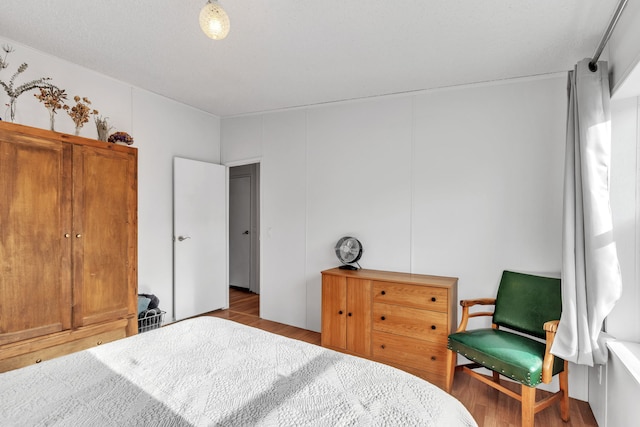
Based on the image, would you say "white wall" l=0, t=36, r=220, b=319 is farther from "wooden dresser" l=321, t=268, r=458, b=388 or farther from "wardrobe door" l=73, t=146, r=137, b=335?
"wooden dresser" l=321, t=268, r=458, b=388

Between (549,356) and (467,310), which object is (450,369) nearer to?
(467,310)

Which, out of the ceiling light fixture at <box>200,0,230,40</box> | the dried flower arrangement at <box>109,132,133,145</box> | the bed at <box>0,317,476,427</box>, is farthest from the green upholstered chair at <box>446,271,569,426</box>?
the dried flower arrangement at <box>109,132,133,145</box>

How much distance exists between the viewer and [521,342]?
2230 millimetres

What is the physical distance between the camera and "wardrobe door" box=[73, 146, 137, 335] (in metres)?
2.44

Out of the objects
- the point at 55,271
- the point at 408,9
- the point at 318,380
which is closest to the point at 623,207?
the point at 408,9

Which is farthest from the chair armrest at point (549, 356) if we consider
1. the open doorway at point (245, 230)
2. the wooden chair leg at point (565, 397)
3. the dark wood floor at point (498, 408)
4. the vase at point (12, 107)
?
the open doorway at point (245, 230)

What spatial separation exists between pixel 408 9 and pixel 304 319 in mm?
3164

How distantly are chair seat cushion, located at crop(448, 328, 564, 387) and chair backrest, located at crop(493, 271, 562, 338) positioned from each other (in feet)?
0.56

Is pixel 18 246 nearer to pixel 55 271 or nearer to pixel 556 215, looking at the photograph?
pixel 55 271

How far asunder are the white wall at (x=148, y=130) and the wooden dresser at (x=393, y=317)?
6.31 feet

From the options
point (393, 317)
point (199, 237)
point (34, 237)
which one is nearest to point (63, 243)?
point (34, 237)

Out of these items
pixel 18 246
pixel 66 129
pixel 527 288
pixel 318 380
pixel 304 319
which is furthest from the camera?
pixel 304 319

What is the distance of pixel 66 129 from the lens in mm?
2859

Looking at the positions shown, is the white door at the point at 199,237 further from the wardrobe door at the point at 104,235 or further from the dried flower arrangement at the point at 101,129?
the wardrobe door at the point at 104,235
